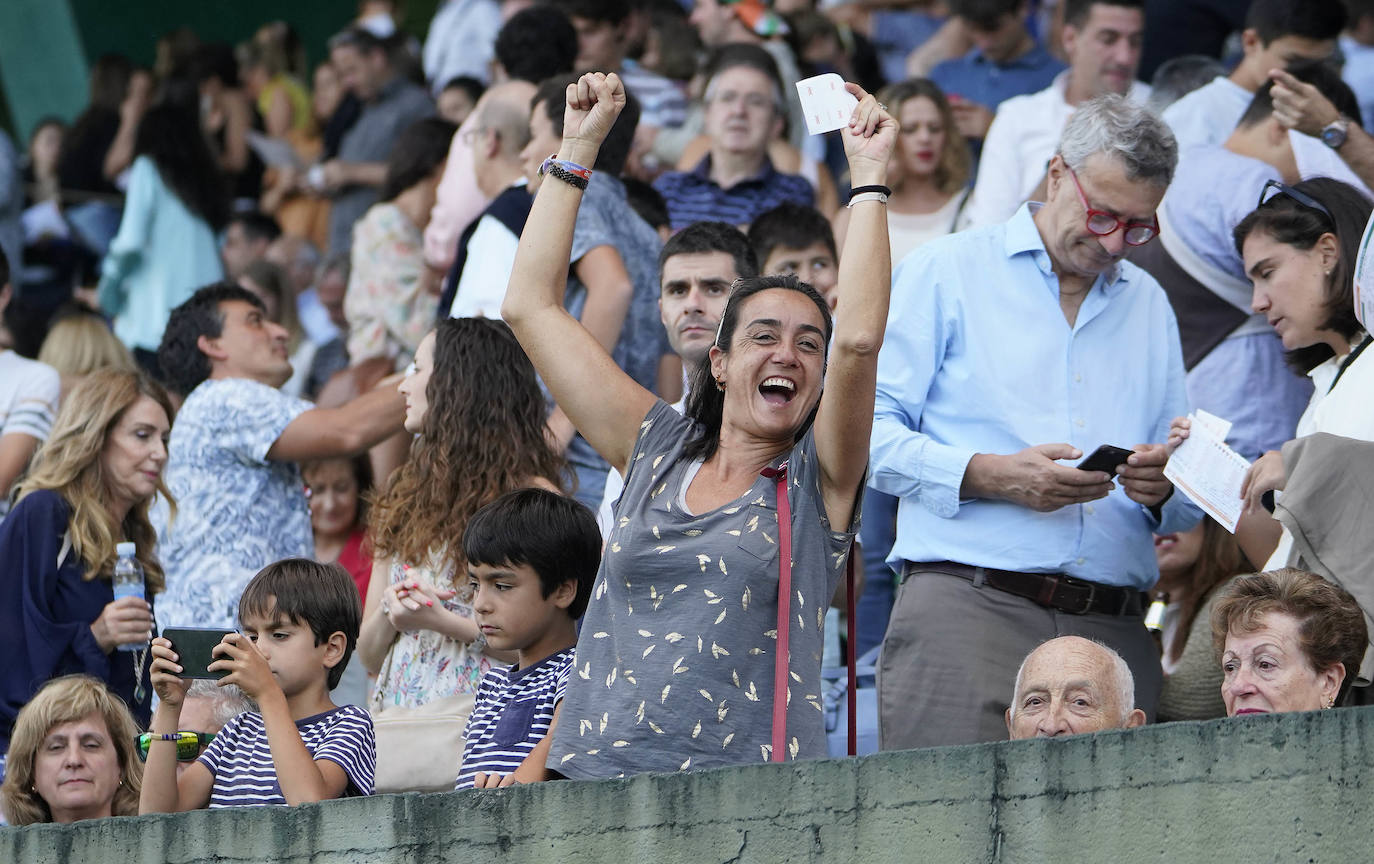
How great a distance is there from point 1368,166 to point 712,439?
320 cm

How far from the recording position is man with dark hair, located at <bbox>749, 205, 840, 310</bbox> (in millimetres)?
6598

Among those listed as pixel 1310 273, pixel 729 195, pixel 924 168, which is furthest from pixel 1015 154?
pixel 1310 273

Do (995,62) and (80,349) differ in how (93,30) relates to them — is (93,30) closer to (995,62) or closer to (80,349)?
(80,349)

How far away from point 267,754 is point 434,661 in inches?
29.1

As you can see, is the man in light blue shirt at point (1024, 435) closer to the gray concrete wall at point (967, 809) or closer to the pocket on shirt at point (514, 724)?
the pocket on shirt at point (514, 724)

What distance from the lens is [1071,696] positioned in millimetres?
4246

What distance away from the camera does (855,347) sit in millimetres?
3424

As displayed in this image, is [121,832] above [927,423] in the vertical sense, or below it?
below

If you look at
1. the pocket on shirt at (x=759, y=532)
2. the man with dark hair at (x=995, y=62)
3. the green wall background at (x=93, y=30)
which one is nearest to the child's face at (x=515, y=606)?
the pocket on shirt at (x=759, y=532)

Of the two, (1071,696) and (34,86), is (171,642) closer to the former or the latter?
(1071,696)

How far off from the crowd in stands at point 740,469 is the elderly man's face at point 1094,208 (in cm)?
1

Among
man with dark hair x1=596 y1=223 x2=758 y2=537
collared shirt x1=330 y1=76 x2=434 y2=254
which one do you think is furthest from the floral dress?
collared shirt x1=330 y1=76 x2=434 y2=254

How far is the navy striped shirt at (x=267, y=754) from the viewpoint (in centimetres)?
417

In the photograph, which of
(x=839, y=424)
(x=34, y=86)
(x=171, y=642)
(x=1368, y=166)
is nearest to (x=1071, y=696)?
(x=839, y=424)
